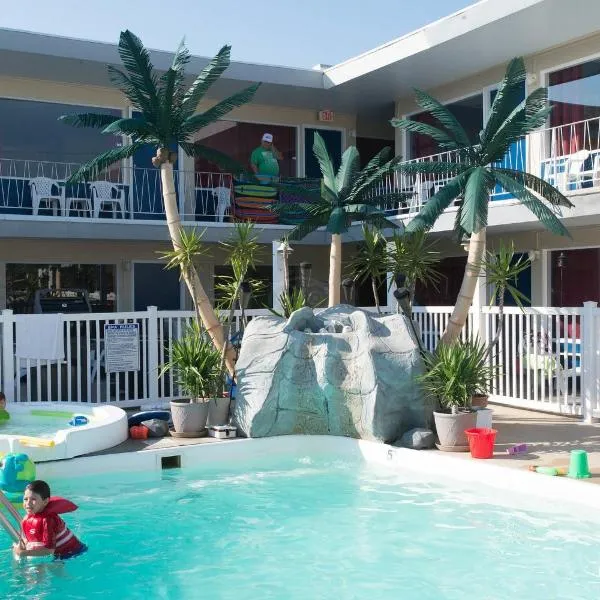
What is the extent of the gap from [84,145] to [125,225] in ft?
8.74

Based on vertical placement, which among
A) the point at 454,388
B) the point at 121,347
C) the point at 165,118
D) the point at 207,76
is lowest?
the point at 454,388

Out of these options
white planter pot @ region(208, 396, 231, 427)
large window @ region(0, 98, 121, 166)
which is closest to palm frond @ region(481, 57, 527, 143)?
white planter pot @ region(208, 396, 231, 427)

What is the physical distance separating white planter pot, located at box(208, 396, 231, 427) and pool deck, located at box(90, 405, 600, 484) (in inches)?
18.3

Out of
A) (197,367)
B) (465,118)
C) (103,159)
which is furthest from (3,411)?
(465,118)

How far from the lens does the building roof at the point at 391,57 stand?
497 inches

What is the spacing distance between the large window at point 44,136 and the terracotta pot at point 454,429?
1069 centimetres

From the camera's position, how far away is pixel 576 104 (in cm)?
1383

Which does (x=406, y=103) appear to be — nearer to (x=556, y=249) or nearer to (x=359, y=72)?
(x=359, y=72)

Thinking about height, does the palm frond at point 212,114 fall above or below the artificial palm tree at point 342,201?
above

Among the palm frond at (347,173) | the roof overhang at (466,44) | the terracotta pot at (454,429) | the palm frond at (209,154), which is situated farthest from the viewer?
the roof overhang at (466,44)

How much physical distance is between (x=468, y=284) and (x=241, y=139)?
9.32 meters

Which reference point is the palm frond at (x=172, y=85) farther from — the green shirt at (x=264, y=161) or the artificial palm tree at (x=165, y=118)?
the green shirt at (x=264, y=161)

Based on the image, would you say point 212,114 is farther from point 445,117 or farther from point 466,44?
point 466,44

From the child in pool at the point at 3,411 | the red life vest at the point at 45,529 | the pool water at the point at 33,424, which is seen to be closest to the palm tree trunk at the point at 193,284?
the pool water at the point at 33,424
